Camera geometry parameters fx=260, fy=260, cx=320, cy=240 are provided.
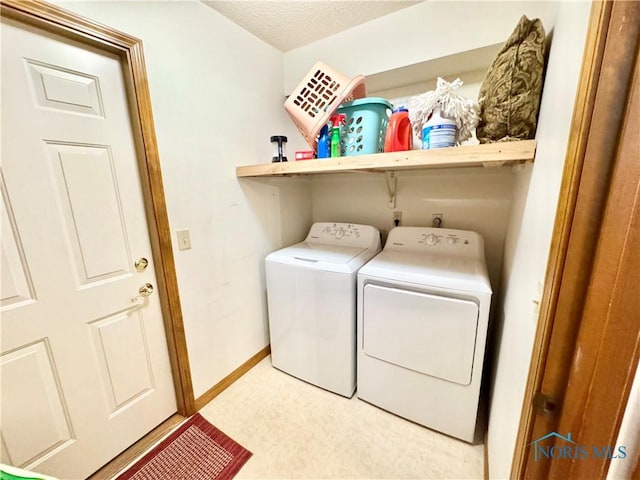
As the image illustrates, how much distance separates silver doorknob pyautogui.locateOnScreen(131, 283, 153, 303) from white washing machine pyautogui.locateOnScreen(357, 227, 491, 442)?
1.21 metres

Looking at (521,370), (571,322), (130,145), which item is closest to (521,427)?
(521,370)

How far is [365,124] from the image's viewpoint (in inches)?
58.2

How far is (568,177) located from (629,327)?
0.30 m

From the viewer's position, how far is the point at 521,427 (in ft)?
2.47

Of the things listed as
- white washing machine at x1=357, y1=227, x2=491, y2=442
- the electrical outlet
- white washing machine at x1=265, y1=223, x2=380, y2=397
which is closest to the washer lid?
white washing machine at x1=357, y1=227, x2=491, y2=442

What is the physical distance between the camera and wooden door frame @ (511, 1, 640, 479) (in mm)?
448

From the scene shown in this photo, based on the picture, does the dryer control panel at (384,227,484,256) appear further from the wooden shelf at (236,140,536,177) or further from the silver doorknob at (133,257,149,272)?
the silver doorknob at (133,257,149,272)

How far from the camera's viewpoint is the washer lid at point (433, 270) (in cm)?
137

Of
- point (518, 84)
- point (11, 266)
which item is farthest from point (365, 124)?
point (11, 266)

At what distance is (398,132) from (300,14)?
1008 millimetres

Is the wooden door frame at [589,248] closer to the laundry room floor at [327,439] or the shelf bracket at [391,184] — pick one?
the laundry room floor at [327,439]

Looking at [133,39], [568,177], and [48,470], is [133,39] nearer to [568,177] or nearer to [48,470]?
A: [568,177]

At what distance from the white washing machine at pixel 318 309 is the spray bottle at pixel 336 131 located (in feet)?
2.33

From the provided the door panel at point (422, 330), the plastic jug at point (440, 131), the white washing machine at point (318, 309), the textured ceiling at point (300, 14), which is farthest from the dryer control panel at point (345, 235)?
the textured ceiling at point (300, 14)
